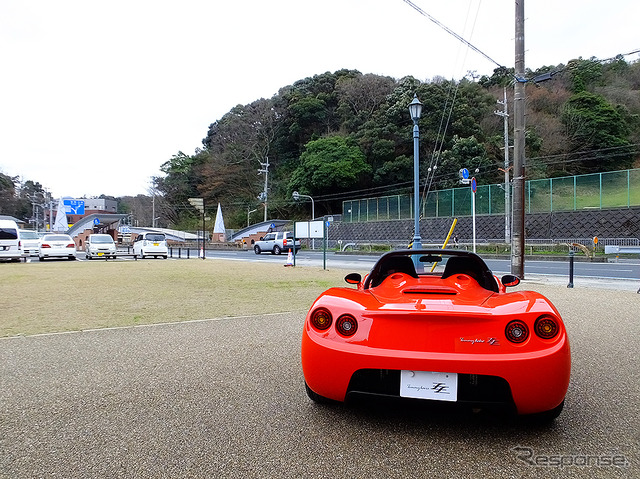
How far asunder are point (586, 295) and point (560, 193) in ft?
82.8

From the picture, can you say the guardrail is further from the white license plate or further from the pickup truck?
the white license plate

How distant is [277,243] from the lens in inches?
1339

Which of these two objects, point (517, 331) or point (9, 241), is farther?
point (9, 241)

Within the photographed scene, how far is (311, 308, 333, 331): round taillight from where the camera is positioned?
2799mm

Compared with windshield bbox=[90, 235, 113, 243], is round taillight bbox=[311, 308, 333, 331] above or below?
below

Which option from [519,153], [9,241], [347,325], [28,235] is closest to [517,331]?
[347,325]

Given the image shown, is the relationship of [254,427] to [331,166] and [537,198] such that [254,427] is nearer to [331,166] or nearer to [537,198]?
[537,198]

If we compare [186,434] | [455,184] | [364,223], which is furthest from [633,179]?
[186,434]

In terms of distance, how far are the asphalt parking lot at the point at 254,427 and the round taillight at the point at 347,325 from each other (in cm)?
64

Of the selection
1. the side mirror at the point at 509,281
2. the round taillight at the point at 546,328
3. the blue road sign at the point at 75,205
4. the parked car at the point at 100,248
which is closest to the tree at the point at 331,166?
the blue road sign at the point at 75,205

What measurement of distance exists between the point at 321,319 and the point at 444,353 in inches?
30.9

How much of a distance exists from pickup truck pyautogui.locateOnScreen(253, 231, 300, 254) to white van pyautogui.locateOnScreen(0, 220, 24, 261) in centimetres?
1680

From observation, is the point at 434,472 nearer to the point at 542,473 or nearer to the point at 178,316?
the point at 542,473

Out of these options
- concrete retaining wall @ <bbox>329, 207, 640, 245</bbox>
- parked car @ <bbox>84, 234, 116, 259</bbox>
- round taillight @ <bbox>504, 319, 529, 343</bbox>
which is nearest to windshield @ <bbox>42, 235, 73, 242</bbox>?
parked car @ <bbox>84, 234, 116, 259</bbox>
